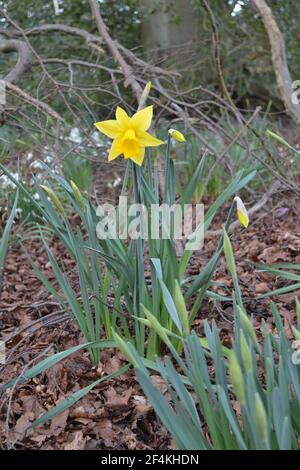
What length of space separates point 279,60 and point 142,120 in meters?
1.93

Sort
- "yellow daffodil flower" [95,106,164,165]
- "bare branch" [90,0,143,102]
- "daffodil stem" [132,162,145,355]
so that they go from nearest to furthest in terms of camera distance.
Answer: "yellow daffodil flower" [95,106,164,165]
"daffodil stem" [132,162,145,355]
"bare branch" [90,0,143,102]

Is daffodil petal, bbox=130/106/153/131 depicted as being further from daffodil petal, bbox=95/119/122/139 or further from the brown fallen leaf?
the brown fallen leaf

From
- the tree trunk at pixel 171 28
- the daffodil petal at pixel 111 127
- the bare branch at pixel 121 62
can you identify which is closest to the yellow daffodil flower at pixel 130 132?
the daffodil petal at pixel 111 127

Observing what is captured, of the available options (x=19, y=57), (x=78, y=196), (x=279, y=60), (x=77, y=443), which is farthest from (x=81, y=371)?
(x=279, y=60)

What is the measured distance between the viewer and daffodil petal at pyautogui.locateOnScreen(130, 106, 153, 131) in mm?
1725

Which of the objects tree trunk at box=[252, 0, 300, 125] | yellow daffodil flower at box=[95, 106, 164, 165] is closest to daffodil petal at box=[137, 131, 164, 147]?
yellow daffodil flower at box=[95, 106, 164, 165]

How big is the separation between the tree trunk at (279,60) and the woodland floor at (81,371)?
705 millimetres

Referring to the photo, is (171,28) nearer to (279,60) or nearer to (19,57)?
(279,60)

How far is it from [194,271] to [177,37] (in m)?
4.51

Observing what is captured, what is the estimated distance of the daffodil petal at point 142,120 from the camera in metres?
1.72

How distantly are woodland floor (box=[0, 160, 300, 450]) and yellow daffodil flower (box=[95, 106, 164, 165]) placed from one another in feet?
2.34

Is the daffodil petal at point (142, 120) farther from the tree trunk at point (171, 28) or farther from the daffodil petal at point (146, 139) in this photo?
the tree trunk at point (171, 28)
